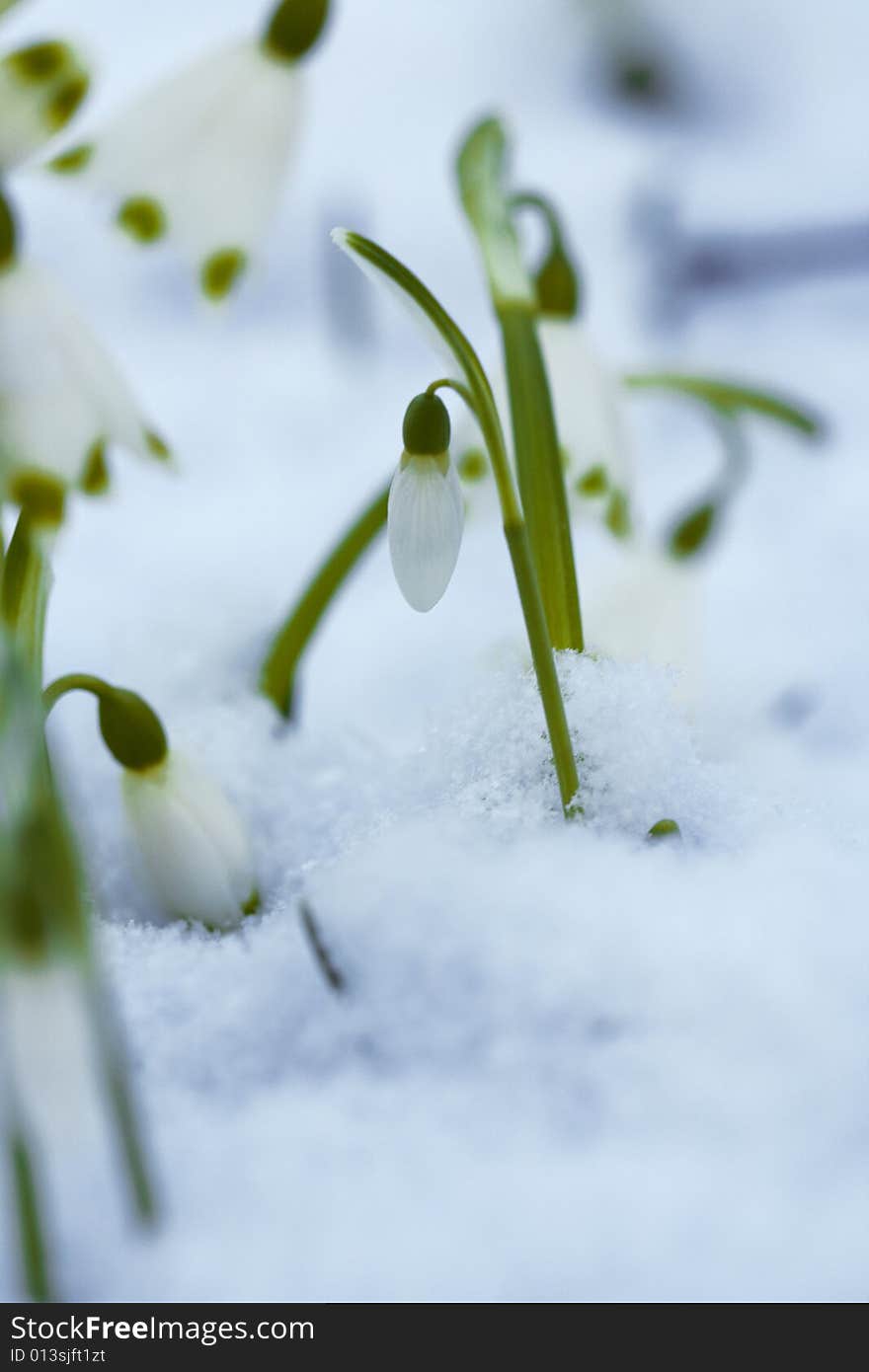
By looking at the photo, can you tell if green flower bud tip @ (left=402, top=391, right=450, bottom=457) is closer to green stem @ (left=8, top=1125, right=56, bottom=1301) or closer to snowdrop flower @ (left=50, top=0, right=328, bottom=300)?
snowdrop flower @ (left=50, top=0, right=328, bottom=300)

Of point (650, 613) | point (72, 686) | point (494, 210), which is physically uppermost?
point (494, 210)

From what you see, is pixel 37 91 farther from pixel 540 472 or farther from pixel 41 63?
pixel 540 472

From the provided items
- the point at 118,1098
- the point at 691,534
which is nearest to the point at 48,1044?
the point at 118,1098

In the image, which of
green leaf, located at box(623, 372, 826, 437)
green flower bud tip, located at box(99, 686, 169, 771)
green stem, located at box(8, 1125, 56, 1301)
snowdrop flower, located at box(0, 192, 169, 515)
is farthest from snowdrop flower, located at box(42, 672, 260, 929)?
green leaf, located at box(623, 372, 826, 437)

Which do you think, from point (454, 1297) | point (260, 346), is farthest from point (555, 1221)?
point (260, 346)

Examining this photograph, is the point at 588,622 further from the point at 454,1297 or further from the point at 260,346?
the point at 260,346

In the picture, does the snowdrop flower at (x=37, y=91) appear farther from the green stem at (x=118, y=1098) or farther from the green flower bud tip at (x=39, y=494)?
the green stem at (x=118, y=1098)

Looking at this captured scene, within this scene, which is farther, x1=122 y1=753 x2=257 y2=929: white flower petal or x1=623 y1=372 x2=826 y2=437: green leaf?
x1=623 y1=372 x2=826 y2=437: green leaf
